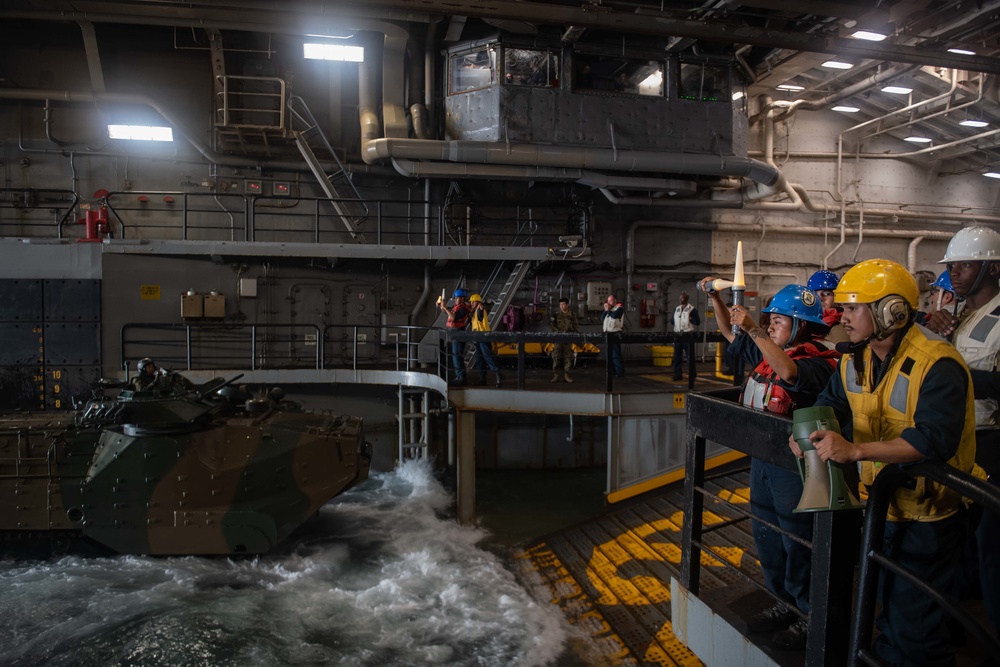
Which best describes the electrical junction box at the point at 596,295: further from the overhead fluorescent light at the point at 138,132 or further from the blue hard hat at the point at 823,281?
the overhead fluorescent light at the point at 138,132

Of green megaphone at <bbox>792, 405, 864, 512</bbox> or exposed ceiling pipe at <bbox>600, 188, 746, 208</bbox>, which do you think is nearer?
green megaphone at <bbox>792, 405, 864, 512</bbox>

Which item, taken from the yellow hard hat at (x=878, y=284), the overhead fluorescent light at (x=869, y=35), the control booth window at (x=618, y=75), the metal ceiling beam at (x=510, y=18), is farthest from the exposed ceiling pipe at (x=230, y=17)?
the yellow hard hat at (x=878, y=284)

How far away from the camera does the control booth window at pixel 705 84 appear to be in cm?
1328

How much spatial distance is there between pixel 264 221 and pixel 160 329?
3.12 metres

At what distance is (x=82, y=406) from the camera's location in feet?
29.2

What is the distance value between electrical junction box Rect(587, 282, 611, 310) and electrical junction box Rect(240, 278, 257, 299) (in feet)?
24.5

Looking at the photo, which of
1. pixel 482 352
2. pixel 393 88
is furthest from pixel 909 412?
pixel 393 88

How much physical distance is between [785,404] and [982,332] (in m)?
1.04

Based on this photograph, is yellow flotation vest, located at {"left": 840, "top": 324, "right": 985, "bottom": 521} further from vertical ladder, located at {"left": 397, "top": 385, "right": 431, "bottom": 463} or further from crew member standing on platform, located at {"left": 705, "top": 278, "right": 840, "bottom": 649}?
vertical ladder, located at {"left": 397, "top": 385, "right": 431, "bottom": 463}

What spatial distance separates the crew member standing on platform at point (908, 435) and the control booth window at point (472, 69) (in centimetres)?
1107

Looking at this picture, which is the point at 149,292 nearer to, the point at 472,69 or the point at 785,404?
the point at 472,69

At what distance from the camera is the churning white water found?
6320 mm

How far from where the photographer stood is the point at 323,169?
13391mm

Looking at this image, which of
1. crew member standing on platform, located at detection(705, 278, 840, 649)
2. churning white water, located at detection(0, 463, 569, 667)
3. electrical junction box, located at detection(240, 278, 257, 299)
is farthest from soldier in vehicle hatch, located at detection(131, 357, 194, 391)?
crew member standing on platform, located at detection(705, 278, 840, 649)
